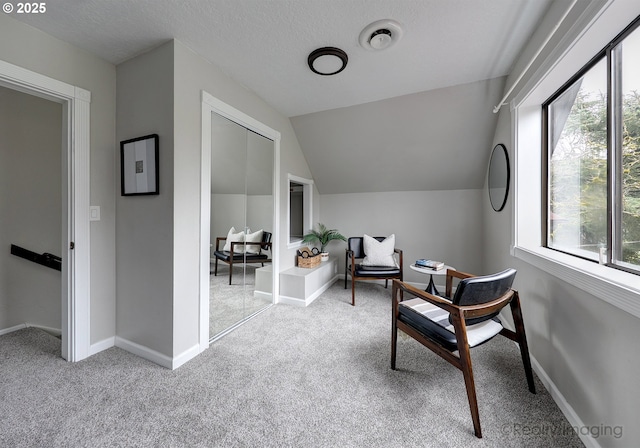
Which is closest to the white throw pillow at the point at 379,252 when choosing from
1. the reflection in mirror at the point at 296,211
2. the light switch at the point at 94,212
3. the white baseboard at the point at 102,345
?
the reflection in mirror at the point at 296,211

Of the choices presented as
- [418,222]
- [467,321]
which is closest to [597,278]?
[467,321]

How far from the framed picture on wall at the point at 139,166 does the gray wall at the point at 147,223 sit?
5 centimetres

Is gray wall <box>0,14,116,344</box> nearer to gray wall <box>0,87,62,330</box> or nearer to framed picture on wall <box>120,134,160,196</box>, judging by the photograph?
framed picture on wall <box>120,134,160,196</box>

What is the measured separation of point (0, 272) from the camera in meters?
2.46

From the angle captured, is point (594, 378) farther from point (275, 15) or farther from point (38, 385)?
point (38, 385)

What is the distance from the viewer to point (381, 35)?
5.68 ft

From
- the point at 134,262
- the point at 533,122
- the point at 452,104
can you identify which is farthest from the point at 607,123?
the point at 134,262

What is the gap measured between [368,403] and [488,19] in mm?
2617

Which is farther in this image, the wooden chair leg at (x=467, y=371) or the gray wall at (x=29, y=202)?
the gray wall at (x=29, y=202)

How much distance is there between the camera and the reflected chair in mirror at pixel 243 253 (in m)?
2.35

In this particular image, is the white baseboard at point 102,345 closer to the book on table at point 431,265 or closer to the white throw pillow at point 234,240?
the white throw pillow at point 234,240

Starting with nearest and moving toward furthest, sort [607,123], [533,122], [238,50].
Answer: [607,123] < [238,50] < [533,122]

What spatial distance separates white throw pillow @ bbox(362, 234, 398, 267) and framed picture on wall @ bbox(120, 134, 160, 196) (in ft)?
8.64

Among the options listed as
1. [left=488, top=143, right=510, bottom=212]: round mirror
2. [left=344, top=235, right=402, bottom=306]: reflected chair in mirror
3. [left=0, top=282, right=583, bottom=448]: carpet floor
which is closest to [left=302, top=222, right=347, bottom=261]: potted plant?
[left=344, top=235, right=402, bottom=306]: reflected chair in mirror
